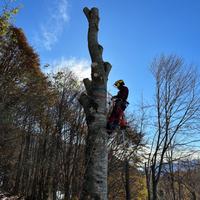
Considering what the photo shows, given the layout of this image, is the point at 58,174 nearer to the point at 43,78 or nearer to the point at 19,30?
the point at 43,78

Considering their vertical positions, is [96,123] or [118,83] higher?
[118,83]

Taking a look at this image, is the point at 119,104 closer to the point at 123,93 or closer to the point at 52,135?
the point at 123,93

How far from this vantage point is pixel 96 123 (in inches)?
189

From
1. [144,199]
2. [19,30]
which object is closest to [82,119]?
[19,30]

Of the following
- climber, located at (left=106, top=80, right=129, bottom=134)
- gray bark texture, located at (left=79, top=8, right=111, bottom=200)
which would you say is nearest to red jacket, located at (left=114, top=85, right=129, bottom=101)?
climber, located at (left=106, top=80, right=129, bottom=134)

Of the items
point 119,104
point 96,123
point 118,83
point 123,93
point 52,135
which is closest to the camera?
point 96,123

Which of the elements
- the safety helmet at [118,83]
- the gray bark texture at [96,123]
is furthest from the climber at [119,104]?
the gray bark texture at [96,123]

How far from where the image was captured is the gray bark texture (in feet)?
14.1

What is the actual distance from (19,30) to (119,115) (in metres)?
15.7

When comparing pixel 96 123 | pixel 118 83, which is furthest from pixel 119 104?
pixel 96 123

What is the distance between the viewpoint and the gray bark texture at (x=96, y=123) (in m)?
4.31

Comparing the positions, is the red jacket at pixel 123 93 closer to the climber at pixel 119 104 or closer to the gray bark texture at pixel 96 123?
the climber at pixel 119 104

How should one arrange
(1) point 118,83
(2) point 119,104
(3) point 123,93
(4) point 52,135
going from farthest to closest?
(4) point 52,135
(1) point 118,83
(3) point 123,93
(2) point 119,104

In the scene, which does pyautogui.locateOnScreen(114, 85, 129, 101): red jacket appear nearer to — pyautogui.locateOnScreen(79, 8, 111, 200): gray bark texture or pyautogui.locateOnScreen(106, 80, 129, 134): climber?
pyautogui.locateOnScreen(106, 80, 129, 134): climber
